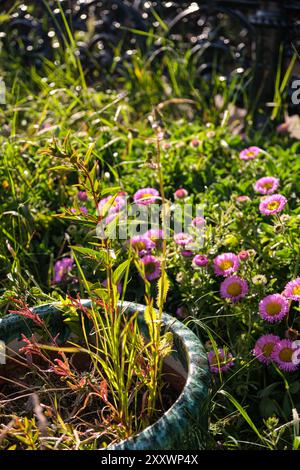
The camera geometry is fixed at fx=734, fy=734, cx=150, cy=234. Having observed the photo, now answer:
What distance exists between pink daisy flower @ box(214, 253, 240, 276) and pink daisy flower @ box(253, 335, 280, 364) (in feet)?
0.68

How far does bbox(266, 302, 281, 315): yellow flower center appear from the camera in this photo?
5.97 ft

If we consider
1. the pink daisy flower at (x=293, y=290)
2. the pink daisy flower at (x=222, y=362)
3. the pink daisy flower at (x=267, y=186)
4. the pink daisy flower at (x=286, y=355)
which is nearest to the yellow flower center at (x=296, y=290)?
the pink daisy flower at (x=293, y=290)

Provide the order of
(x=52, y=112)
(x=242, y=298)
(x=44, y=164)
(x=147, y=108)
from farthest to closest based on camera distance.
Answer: (x=147, y=108) < (x=52, y=112) < (x=44, y=164) < (x=242, y=298)

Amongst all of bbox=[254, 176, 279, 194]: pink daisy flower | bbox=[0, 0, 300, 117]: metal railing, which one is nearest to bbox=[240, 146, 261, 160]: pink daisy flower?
bbox=[254, 176, 279, 194]: pink daisy flower

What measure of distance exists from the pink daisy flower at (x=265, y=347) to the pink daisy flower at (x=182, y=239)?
36 centimetres

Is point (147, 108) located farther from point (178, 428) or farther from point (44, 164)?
point (178, 428)

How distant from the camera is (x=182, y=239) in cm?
206

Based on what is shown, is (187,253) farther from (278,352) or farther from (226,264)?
(278,352)

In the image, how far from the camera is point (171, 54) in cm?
387

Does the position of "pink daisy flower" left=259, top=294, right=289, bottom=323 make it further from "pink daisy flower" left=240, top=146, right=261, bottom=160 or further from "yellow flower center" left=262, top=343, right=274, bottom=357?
"pink daisy flower" left=240, top=146, right=261, bottom=160

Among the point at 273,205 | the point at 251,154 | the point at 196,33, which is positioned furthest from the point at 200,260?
the point at 196,33
